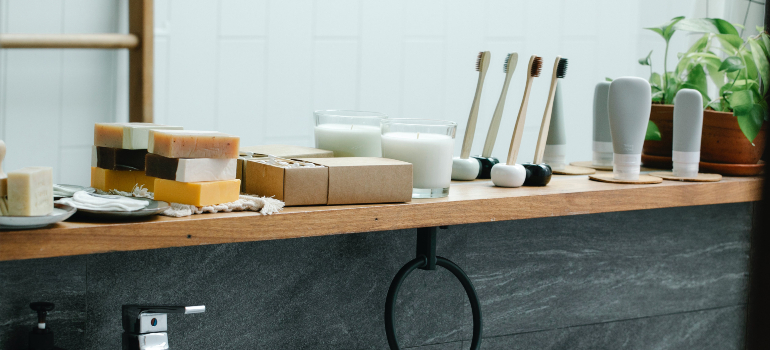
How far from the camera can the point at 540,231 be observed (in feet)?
3.68

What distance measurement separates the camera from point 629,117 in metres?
0.93

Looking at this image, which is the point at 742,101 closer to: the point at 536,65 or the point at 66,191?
the point at 536,65

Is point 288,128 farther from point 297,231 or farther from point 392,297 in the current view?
point 297,231

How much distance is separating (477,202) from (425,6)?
2.87 ft

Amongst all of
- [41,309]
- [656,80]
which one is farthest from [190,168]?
[656,80]

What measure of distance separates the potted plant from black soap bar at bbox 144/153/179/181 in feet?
2.52

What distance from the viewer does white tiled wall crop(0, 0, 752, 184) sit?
128cm

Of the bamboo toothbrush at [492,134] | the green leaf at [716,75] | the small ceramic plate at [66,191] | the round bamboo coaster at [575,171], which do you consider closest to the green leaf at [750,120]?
the green leaf at [716,75]

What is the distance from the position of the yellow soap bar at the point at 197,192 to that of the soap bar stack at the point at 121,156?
0.04 metres

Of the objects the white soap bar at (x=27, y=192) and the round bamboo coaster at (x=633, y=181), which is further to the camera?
the round bamboo coaster at (x=633, y=181)

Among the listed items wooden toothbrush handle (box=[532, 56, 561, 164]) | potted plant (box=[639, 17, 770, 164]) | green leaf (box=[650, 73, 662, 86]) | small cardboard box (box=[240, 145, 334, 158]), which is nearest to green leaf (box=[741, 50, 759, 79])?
potted plant (box=[639, 17, 770, 164])

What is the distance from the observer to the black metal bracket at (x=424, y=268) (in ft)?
3.00

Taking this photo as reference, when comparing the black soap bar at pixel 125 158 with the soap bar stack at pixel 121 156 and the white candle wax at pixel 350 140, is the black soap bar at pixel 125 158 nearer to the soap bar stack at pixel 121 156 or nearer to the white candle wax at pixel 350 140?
the soap bar stack at pixel 121 156

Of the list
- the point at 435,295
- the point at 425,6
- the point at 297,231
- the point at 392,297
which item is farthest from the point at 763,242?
the point at 425,6
